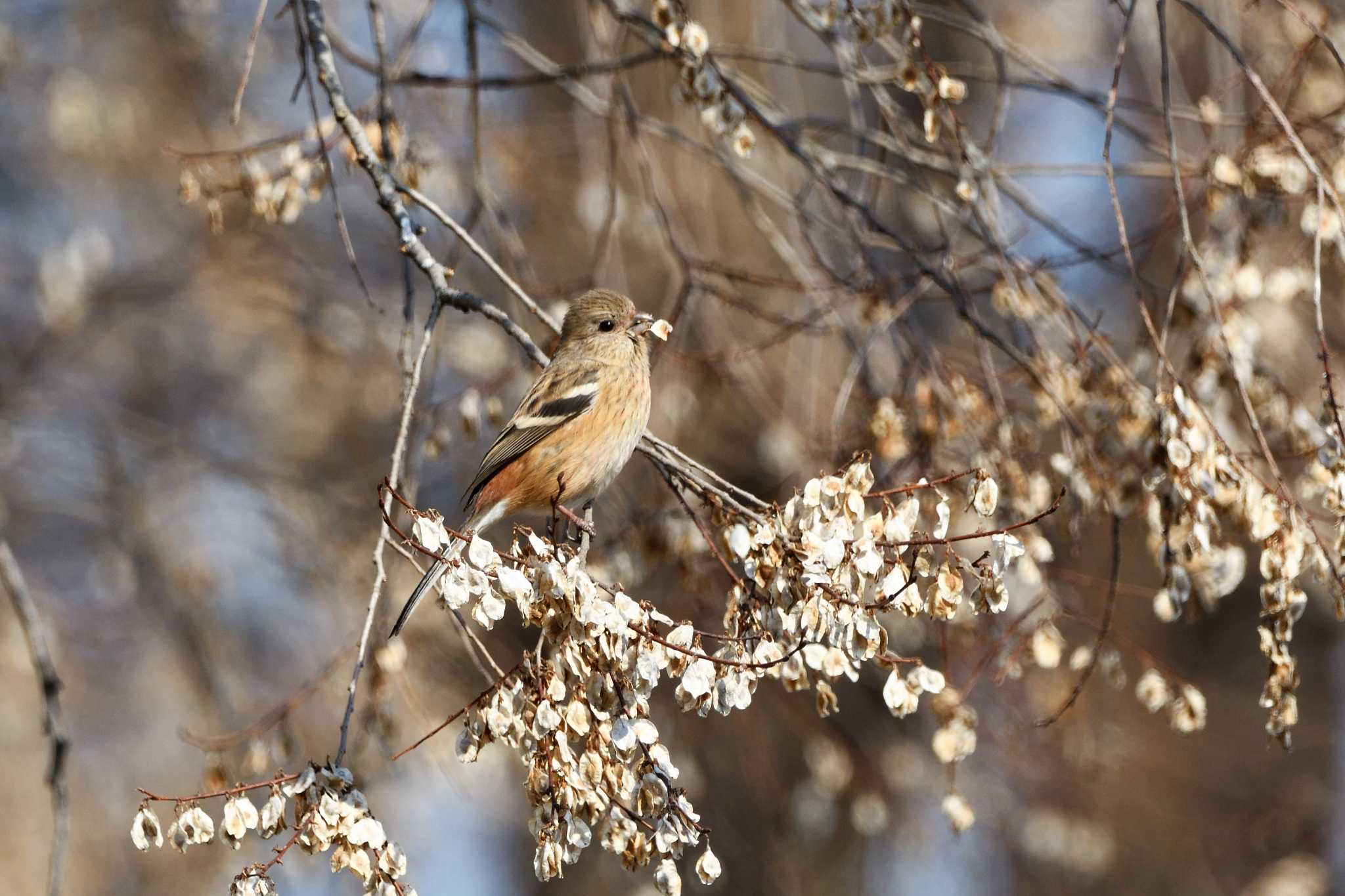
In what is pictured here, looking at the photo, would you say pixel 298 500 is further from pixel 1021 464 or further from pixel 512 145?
pixel 1021 464

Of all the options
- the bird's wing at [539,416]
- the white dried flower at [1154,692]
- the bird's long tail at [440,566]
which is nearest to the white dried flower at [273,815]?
the bird's long tail at [440,566]

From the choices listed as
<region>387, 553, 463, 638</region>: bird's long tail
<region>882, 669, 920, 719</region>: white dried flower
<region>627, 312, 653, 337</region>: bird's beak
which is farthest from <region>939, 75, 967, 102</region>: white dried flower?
<region>387, 553, 463, 638</region>: bird's long tail

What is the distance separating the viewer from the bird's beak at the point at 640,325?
4949 mm

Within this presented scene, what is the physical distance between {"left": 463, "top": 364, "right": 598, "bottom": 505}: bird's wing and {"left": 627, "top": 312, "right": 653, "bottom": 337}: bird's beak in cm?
28

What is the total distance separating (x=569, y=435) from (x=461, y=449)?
124 inches

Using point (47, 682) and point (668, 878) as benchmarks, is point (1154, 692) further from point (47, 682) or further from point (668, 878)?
point (47, 682)

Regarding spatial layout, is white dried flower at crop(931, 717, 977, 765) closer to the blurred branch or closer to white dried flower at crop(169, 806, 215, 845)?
white dried flower at crop(169, 806, 215, 845)

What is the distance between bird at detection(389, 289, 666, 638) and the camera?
461cm

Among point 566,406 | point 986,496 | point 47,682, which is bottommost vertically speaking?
point 47,682

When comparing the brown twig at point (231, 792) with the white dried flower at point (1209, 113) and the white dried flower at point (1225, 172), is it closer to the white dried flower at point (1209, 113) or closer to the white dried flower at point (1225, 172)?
the white dried flower at point (1225, 172)

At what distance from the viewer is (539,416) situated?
4758mm

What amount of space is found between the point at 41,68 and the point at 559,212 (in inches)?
151

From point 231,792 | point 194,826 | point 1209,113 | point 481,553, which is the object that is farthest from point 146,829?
point 1209,113

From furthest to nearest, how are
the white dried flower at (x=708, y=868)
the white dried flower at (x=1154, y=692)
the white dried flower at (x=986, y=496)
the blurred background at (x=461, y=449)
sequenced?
1. the blurred background at (x=461, y=449)
2. the white dried flower at (x=1154, y=692)
3. the white dried flower at (x=986, y=496)
4. the white dried flower at (x=708, y=868)
